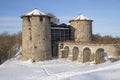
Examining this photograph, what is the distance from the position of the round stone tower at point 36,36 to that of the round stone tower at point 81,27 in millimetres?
6454

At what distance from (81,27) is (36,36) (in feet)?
28.2

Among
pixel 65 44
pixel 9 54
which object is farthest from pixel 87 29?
pixel 9 54

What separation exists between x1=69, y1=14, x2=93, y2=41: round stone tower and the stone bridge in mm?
3732

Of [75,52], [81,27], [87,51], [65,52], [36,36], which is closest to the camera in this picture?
[87,51]

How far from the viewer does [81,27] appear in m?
40.5

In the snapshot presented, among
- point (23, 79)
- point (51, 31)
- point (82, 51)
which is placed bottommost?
point (23, 79)

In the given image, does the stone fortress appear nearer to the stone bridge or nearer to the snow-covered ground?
the stone bridge

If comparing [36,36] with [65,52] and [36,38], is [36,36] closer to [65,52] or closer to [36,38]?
[36,38]

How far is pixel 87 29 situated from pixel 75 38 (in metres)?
2.52

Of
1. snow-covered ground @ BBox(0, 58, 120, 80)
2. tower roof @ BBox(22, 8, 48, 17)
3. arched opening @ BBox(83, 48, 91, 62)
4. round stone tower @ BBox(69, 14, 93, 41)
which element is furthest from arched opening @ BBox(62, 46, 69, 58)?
tower roof @ BBox(22, 8, 48, 17)

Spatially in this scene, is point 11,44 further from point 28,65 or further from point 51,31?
point 28,65

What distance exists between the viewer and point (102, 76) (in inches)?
588

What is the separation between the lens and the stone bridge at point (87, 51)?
2915 centimetres

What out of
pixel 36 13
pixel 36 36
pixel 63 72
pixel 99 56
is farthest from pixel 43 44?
pixel 63 72
